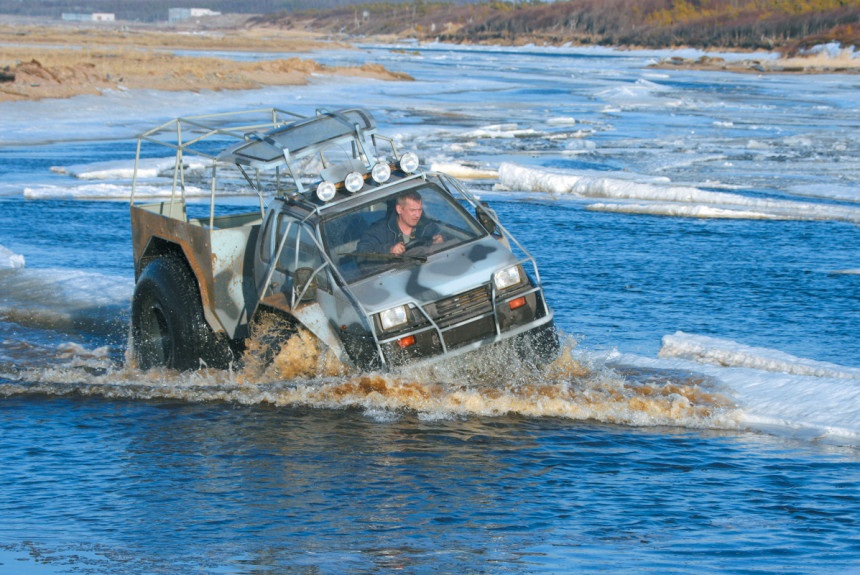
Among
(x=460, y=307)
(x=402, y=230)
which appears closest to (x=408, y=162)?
(x=402, y=230)

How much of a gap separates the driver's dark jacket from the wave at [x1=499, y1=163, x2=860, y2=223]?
443 inches

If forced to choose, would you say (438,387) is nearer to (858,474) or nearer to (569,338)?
(569,338)

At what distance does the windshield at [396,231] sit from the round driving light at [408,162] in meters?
0.18

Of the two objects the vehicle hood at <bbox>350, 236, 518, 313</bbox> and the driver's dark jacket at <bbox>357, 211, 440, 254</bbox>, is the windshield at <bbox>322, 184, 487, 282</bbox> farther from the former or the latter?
the vehicle hood at <bbox>350, 236, 518, 313</bbox>

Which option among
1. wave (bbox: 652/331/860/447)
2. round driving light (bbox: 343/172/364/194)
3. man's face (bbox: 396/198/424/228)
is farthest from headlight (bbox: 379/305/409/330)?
wave (bbox: 652/331/860/447)

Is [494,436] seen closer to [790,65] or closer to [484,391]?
[484,391]

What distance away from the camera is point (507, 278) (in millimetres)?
8008

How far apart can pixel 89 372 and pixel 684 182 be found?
1552cm

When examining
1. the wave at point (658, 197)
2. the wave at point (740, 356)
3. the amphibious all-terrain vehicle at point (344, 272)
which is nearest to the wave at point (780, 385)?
the wave at point (740, 356)

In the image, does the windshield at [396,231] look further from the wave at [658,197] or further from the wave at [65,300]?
the wave at [658,197]

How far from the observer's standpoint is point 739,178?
23406mm

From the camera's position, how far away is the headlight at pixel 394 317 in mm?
7656

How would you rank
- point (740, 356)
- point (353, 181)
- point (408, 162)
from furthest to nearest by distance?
point (740, 356)
point (408, 162)
point (353, 181)

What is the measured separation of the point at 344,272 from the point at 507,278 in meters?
1.17
